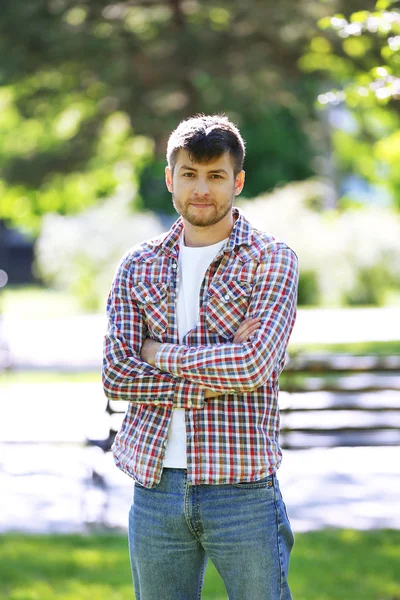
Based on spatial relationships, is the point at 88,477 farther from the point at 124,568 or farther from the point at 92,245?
the point at 92,245

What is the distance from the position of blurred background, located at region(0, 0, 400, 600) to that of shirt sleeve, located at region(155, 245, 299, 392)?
1453 millimetres

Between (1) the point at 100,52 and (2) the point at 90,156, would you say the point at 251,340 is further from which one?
(2) the point at 90,156

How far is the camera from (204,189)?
300 centimetres

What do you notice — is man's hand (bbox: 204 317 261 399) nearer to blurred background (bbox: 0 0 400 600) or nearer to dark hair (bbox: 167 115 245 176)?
dark hair (bbox: 167 115 245 176)

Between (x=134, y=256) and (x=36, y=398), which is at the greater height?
(x=134, y=256)

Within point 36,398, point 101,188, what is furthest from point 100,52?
point 101,188

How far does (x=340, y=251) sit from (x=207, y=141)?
17.9m

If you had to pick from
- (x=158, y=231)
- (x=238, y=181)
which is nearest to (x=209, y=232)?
(x=238, y=181)

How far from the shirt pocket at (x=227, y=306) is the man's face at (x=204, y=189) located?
0.69 feet

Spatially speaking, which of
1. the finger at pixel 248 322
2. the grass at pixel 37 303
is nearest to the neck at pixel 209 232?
the finger at pixel 248 322

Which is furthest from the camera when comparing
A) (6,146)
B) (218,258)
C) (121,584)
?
(6,146)

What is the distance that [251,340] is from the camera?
295cm

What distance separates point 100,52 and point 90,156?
3.03 m

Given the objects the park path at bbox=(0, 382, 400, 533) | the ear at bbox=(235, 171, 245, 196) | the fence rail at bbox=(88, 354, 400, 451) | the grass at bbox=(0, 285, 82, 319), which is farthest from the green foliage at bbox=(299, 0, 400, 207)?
the grass at bbox=(0, 285, 82, 319)
